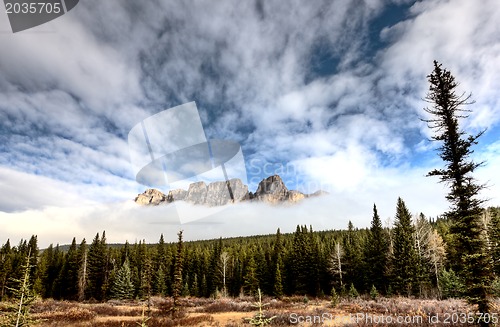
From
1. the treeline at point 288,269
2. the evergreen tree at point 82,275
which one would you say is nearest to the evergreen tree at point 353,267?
the treeline at point 288,269

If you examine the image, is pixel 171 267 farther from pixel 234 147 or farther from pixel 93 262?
pixel 234 147

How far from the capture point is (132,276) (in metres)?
68.5

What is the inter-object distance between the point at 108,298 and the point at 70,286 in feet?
32.0

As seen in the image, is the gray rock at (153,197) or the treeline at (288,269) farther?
the treeline at (288,269)

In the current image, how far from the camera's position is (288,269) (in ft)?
204

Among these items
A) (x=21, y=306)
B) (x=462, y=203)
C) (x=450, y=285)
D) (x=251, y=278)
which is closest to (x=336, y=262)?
(x=251, y=278)

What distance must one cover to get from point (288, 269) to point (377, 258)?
67.3ft

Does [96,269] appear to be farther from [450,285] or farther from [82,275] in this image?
[450,285]

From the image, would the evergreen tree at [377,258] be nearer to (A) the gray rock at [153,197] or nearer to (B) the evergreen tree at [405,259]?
(B) the evergreen tree at [405,259]

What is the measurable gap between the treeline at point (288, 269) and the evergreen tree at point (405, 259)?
13 centimetres

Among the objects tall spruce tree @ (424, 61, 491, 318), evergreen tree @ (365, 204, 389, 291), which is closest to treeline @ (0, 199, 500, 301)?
evergreen tree @ (365, 204, 389, 291)

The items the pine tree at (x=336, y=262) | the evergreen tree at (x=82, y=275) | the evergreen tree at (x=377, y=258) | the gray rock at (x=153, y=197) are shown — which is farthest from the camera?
the evergreen tree at (x=82, y=275)

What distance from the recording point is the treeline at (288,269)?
42500mm

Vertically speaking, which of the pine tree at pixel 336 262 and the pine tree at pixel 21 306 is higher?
the pine tree at pixel 21 306
